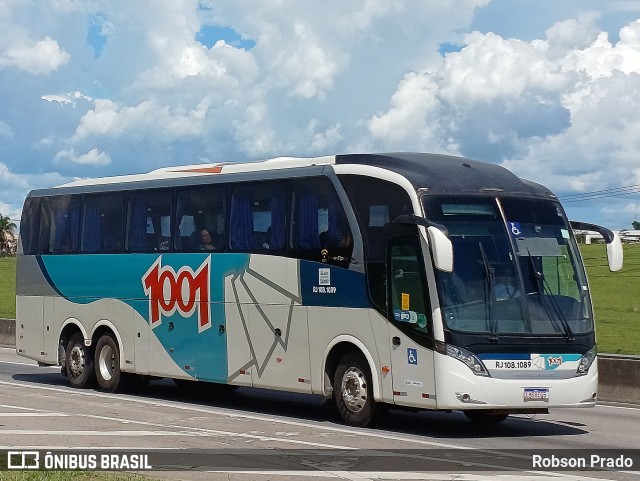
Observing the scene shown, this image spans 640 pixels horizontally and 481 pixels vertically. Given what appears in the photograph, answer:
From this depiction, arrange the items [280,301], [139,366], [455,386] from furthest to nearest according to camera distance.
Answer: [139,366]
[280,301]
[455,386]

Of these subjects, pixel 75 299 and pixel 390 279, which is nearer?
pixel 390 279

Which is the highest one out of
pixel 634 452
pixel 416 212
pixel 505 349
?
pixel 416 212

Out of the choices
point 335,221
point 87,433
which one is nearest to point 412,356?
point 335,221

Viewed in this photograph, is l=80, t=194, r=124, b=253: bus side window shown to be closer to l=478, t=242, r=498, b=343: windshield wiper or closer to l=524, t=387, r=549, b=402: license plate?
l=478, t=242, r=498, b=343: windshield wiper

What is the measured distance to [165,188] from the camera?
21.1 metres

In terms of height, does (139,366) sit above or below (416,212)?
below

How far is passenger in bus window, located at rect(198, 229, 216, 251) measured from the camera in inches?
779

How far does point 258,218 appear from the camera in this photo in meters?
18.9

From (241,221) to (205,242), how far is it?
984 millimetres

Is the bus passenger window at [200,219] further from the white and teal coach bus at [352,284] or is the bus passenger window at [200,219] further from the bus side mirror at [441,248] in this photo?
the bus side mirror at [441,248]

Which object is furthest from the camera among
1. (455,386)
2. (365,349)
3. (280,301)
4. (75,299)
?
(75,299)

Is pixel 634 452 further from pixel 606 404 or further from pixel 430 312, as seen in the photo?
pixel 606 404

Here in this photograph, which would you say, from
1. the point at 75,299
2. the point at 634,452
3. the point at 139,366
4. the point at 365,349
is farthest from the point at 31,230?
the point at 634,452

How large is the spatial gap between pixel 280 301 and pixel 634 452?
5960mm
